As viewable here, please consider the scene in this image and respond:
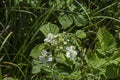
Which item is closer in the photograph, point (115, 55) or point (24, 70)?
point (115, 55)

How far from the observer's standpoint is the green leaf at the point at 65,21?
192 centimetres

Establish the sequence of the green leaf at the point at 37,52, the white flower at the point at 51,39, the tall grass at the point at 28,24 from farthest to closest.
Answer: the tall grass at the point at 28,24
the green leaf at the point at 37,52
the white flower at the point at 51,39

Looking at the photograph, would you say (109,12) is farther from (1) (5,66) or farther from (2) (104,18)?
(1) (5,66)

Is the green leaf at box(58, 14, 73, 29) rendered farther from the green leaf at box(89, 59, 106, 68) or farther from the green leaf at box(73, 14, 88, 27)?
the green leaf at box(89, 59, 106, 68)

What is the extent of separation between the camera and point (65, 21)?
1.94m

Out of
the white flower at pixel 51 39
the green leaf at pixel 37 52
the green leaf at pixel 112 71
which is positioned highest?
the white flower at pixel 51 39

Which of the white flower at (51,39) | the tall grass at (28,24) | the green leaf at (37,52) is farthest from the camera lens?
the tall grass at (28,24)

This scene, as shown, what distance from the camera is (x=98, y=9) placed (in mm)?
2129

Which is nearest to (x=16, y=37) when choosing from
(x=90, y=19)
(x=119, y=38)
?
(x=90, y=19)

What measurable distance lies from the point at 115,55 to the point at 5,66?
2.00 feet

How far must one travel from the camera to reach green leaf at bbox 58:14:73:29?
192 cm

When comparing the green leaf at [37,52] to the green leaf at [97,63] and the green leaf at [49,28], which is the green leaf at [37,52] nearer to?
the green leaf at [49,28]

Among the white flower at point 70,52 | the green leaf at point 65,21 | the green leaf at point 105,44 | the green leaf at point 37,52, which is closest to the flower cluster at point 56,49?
the white flower at point 70,52

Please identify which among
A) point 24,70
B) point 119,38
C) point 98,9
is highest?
point 98,9
